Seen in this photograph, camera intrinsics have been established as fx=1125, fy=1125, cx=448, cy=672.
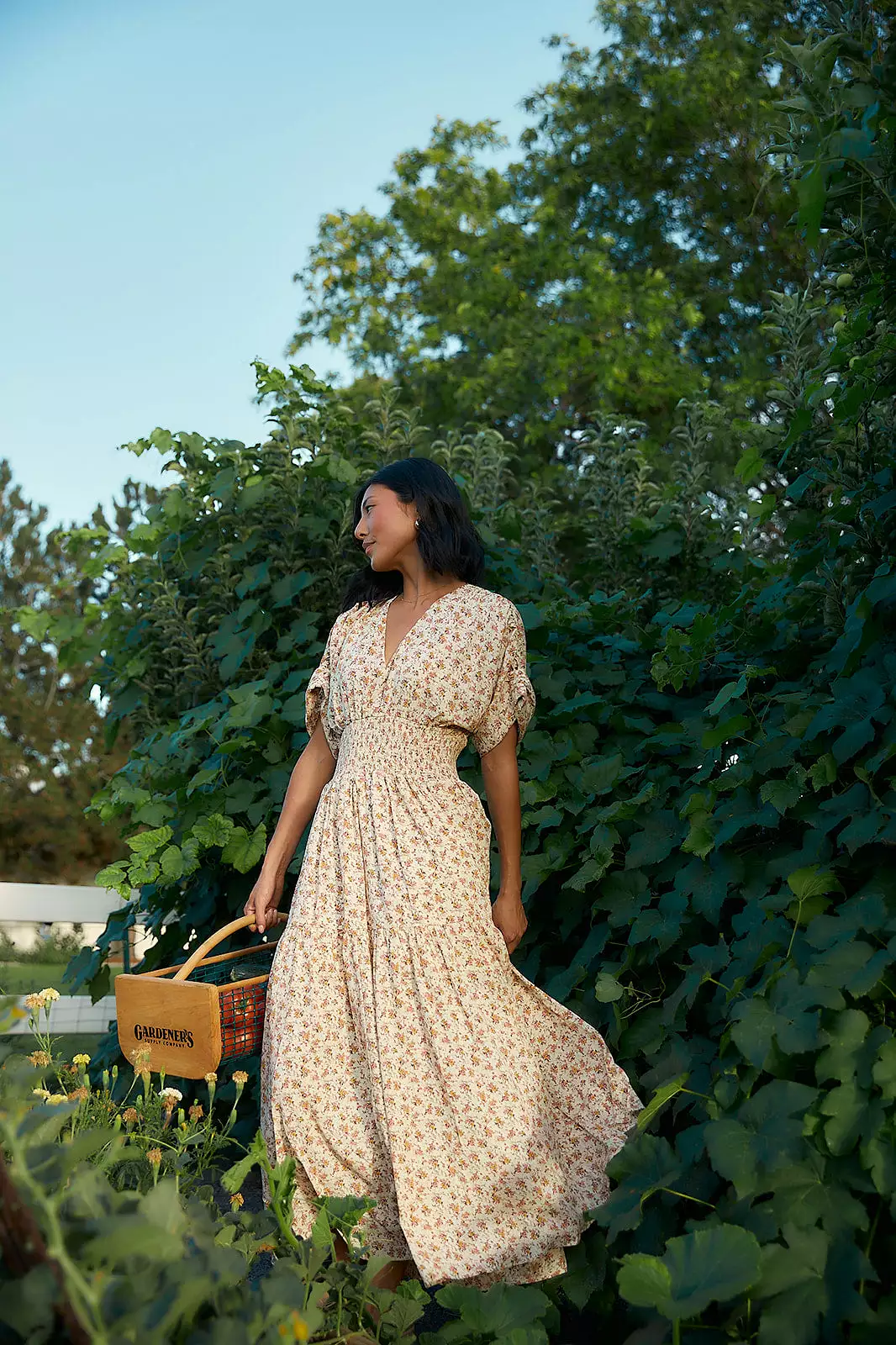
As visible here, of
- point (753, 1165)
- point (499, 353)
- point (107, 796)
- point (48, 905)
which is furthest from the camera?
point (499, 353)

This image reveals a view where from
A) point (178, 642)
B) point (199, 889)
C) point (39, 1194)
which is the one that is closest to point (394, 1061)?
point (39, 1194)

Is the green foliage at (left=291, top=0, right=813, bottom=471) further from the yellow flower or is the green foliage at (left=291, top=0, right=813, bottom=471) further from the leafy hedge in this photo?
the yellow flower

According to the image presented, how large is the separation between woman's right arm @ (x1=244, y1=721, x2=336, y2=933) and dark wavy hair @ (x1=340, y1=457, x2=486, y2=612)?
0.35 metres

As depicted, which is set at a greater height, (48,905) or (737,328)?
(737,328)

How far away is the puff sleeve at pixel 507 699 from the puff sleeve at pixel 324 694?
316 millimetres

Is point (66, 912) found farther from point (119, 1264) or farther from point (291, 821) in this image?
point (119, 1264)

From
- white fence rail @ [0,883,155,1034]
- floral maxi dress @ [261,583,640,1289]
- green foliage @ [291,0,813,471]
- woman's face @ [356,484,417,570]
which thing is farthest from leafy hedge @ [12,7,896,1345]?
green foliage @ [291,0,813,471]

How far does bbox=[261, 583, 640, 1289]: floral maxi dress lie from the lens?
2002mm

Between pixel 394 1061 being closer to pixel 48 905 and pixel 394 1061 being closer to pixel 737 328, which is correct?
pixel 48 905

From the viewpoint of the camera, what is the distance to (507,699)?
7.62 ft

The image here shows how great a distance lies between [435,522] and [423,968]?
91 centimetres

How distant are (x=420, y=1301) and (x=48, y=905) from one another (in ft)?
13.9

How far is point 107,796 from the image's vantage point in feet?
10.6

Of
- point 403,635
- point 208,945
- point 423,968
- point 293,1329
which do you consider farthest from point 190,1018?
point 293,1329
